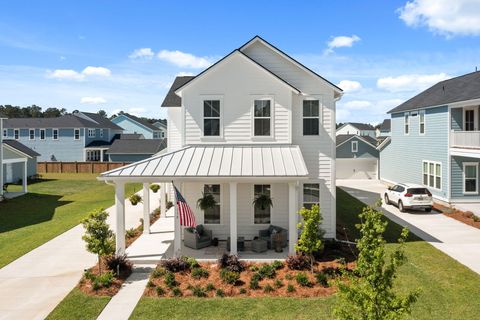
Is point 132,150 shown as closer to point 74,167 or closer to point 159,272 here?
point 74,167

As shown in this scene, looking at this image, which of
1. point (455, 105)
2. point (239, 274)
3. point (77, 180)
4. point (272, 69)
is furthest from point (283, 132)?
point (77, 180)

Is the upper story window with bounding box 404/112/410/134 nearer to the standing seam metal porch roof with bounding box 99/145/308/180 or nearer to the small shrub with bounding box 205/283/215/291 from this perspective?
the standing seam metal porch roof with bounding box 99/145/308/180

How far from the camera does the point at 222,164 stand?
15750 mm

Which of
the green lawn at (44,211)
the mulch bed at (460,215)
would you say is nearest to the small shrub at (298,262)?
the green lawn at (44,211)

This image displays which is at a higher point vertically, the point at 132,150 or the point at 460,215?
the point at 132,150

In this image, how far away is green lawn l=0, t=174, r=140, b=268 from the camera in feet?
59.9

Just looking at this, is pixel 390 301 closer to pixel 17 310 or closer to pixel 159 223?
pixel 17 310

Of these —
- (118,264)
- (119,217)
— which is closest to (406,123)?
(119,217)

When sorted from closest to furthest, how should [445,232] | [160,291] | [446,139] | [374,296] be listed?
[374,296] < [160,291] < [445,232] < [446,139]

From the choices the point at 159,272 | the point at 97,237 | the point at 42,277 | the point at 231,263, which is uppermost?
the point at 97,237

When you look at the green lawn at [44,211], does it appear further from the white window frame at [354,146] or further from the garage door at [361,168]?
the white window frame at [354,146]

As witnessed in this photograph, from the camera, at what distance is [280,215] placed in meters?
17.6

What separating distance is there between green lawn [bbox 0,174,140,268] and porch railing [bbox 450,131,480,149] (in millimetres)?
24376

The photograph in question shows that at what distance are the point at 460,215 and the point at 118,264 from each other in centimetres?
2019
